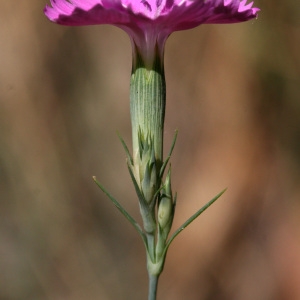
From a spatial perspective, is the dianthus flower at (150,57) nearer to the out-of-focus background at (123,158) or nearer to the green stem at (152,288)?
the green stem at (152,288)

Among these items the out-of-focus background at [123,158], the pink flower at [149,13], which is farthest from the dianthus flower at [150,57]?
the out-of-focus background at [123,158]

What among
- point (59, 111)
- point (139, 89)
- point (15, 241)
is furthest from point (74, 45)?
point (139, 89)

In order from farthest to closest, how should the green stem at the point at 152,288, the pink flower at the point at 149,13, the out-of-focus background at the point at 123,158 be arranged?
1. the out-of-focus background at the point at 123,158
2. the green stem at the point at 152,288
3. the pink flower at the point at 149,13

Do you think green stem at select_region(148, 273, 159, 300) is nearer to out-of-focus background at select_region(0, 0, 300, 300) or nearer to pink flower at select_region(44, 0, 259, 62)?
pink flower at select_region(44, 0, 259, 62)

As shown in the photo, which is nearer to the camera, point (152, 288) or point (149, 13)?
point (149, 13)

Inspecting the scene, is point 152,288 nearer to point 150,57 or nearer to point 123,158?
point 150,57

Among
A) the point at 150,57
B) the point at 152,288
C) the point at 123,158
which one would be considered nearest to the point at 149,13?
the point at 150,57

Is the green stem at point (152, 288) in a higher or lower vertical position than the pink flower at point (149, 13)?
lower
